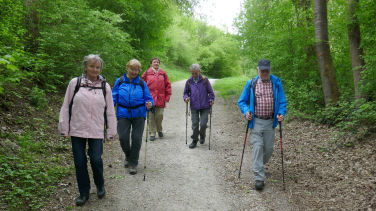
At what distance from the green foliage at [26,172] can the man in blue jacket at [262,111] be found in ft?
11.7

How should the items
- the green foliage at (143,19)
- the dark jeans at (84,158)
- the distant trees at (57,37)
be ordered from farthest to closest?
1. the green foliage at (143,19)
2. the distant trees at (57,37)
3. the dark jeans at (84,158)

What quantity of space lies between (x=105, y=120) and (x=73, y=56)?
19.1 ft

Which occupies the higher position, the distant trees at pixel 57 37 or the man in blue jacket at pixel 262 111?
the distant trees at pixel 57 37

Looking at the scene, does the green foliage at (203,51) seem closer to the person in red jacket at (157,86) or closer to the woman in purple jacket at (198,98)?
the person in red jacket at (157,86)

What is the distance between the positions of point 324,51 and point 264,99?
4.43 meters

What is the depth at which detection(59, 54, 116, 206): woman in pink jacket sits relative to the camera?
3.99 metres

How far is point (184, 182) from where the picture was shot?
5.33 metres

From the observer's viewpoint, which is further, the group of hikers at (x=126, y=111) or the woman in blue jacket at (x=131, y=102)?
the woman in blue jacket at (x=131, y=102)

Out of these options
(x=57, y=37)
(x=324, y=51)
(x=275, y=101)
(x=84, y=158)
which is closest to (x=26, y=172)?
(x=84, y=158)

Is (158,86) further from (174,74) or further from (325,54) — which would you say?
(174,74)

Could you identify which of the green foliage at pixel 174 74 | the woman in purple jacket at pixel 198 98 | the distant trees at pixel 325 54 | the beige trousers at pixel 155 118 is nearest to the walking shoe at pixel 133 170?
the woman in purple jacket at pixel 198 98

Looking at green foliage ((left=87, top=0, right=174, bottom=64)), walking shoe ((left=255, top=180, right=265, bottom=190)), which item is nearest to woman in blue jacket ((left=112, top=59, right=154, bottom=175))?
walking shoe ((left=255, top=180, right=265, bottom=190))

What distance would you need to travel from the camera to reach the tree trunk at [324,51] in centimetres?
811

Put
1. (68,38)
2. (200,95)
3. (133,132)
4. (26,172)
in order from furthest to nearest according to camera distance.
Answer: (68,38) < (200,95) < (133,132) < (26,172)
